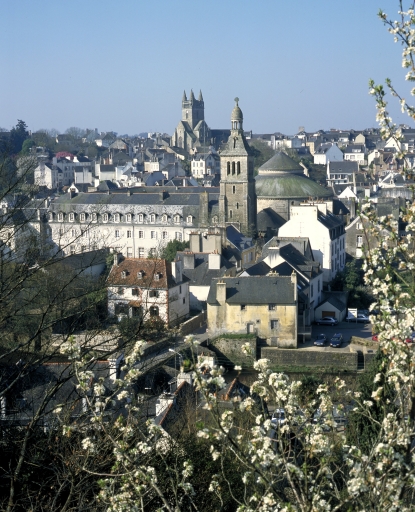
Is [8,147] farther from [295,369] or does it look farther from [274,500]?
[295,369]

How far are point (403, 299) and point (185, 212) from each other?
33.3 metres

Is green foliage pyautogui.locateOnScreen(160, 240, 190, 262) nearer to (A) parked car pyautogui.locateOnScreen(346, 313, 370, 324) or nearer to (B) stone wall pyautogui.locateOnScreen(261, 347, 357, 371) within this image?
(A) parked car pyautogui.locateOnScreen(346, 313, 370, 324)

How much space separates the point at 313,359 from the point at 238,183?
18377mm

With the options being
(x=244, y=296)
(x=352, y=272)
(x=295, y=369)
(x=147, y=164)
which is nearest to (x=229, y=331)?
(x=244, y=296)

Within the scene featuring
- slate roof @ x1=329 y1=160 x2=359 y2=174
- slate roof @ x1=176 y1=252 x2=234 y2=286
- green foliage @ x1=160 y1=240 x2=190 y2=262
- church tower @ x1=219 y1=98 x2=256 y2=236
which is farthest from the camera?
slate roof @ x1=329 y1=160 x2=359 y2=174

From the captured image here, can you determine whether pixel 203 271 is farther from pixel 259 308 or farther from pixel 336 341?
pixel 336 341

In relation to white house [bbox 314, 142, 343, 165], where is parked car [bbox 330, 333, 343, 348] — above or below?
below

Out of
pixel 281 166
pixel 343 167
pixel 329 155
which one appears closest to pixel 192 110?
pixel 329 155

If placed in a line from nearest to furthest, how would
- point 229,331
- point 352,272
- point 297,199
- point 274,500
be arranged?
point 274,500 → point 229,331 → point 352,272 → point 297,199

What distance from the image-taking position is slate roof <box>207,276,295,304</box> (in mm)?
21734

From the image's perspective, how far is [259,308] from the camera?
2181 cm

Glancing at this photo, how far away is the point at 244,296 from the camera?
21844 mm

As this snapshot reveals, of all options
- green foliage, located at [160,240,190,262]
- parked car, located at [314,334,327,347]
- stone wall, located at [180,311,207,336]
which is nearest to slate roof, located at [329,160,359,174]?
green foliage, located at [160,240,190,262]

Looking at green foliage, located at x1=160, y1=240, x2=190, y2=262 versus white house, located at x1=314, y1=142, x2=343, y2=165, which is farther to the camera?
white house, located at x1=314, y1=142, x2=343, y2=165
